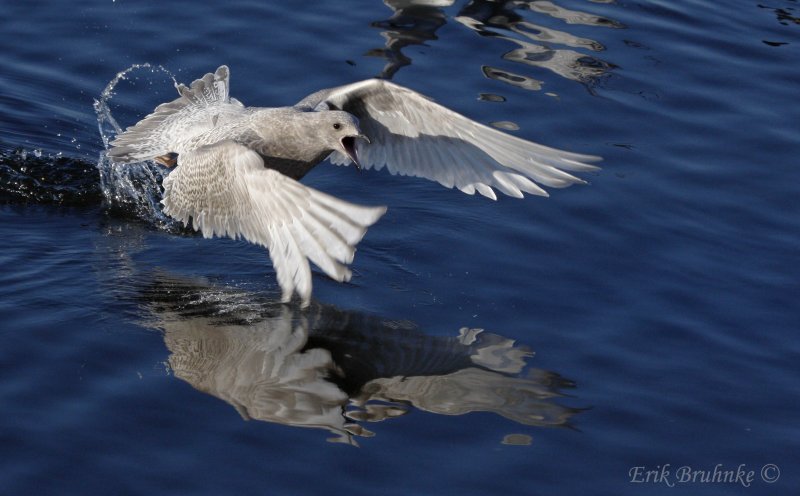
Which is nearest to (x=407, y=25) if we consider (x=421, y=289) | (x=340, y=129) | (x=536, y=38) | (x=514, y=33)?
(x=514, y=33)

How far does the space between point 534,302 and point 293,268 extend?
1682mm

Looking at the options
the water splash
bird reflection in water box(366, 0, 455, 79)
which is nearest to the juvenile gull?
the water splash

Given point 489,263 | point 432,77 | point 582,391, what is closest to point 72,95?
A: point 432,77

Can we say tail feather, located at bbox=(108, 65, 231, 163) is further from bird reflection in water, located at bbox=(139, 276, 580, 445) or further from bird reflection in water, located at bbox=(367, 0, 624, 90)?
bird reflection in water, located at bbox=(367, 0, 624, 90)

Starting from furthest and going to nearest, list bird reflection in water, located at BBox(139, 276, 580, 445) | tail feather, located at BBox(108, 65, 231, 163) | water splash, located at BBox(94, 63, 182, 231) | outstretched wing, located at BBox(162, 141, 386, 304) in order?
water splash, located at BBox(94, 63, 182, 231)
tail feather, located at BBox(108, 65, 231, 163)
bird reflection in water, located at BBox(139, 276, 580, 445)
outstretched wing, located at BBox(162, 141, 386, 304)

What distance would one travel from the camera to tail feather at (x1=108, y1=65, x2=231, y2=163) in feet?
26.9

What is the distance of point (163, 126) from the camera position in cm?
842

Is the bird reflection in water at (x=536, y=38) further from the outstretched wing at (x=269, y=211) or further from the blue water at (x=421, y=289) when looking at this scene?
the outstretched wing at (x=269, y=211)

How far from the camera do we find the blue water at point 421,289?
19.4 ft

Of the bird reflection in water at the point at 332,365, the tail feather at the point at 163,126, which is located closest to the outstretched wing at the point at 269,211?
Result: the bird reflection in water at the point at 332,365

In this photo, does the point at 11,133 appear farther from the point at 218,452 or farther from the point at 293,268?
the point at 218,452

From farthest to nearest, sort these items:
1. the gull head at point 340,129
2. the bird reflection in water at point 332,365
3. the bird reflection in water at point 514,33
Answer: the bird reflection in water at point 514,33, the gull head at point 340,129, the bird reflection in water at point 332,365

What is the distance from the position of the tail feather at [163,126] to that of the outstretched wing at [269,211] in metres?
0.46

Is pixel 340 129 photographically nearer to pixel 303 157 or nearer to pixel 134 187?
pixel 303 157
